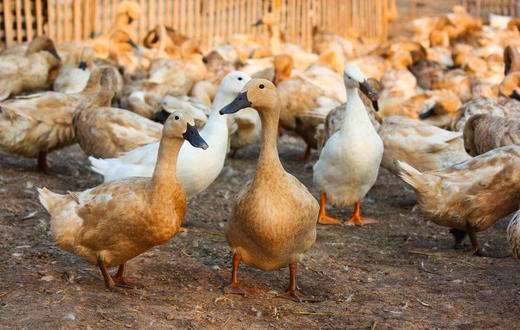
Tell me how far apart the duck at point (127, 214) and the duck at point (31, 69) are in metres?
6.90

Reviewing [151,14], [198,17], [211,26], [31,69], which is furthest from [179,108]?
[211,26]

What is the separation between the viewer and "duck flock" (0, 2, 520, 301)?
4.75 metres

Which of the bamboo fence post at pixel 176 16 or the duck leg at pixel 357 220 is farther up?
the bamboo fence post at pixel 176 16

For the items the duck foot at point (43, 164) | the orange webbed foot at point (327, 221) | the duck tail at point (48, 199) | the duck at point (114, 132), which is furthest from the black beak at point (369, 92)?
the duck foot at point (43, 164)

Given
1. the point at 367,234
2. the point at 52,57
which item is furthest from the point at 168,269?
the point at 52,57

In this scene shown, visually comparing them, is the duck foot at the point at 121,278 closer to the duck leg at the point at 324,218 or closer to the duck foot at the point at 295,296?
the duck foot at the point at 295,296

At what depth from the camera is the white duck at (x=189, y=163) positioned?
20.8 feet

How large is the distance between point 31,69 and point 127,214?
26.1 feet

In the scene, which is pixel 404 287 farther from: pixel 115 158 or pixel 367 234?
pixel 115 158

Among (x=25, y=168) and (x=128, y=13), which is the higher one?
(x=128, y=13)

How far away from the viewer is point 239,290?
16.4 feet

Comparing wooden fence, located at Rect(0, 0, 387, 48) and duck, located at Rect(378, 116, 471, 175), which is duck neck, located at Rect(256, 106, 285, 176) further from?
wooden fence, located at Rect(0, 0, 387, 48)

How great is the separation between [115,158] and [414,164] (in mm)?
3440

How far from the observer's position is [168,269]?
17.9 feet
